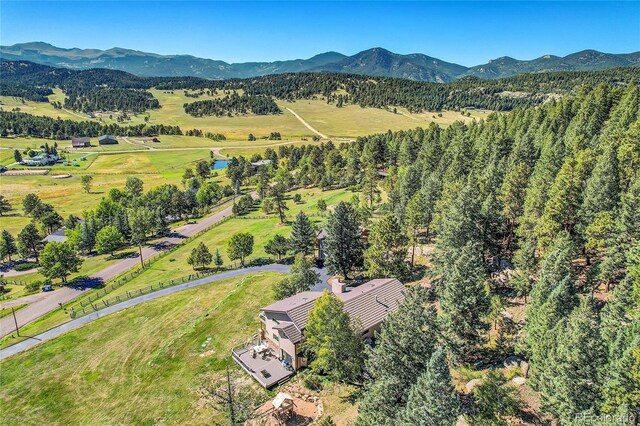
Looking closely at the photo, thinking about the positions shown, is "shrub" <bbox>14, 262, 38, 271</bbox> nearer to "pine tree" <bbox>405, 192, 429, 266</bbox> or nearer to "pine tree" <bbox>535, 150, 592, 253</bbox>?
"pine tree" <bbox>405, 192, 429, 266</bbox>

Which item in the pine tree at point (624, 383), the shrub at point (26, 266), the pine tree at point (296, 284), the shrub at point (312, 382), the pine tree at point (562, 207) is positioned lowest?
the shrub at point (26, 266)

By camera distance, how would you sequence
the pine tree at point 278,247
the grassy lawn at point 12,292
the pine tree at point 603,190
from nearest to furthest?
the pine tree at point 603,190, the grassy lawn at point 12,292, the pine tree at point 278,247

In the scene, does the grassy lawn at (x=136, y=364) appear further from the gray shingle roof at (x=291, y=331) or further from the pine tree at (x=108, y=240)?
the pine tree at (x=108, y=240)

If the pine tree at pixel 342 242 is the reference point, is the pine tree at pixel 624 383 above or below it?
above

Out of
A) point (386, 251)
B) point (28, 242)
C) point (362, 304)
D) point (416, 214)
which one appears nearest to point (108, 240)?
point (28, 242)

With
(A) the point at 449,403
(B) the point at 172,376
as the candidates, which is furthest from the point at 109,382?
(A) the point at 449,403

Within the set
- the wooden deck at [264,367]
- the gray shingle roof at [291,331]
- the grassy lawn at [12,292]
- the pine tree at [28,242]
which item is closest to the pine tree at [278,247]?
the wooden deck at [264,367]

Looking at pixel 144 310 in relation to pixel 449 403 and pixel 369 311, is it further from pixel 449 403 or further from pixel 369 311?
pixel 449 403

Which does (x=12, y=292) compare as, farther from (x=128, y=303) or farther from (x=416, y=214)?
(x=416, y=214)
